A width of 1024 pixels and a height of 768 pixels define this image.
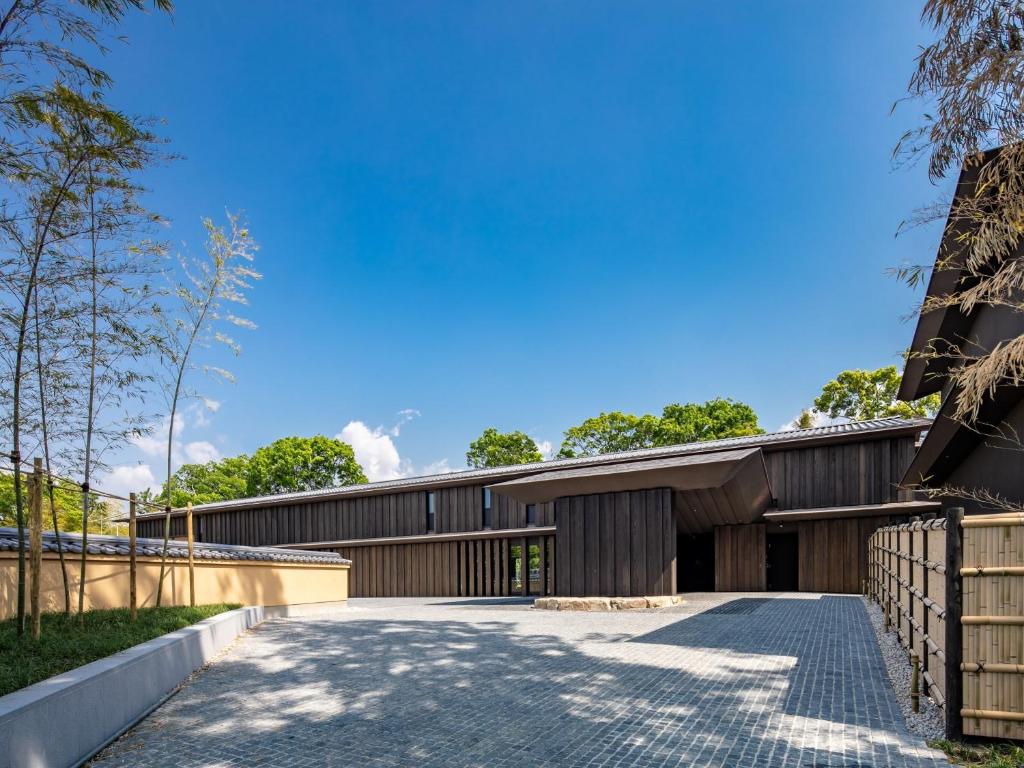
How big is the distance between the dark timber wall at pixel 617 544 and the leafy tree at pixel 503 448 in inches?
818

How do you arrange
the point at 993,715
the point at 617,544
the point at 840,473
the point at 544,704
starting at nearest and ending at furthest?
the point at 993,715 → the point at 544,704 → the point at 617,544 → the point at 840,473

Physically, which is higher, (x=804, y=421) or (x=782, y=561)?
(x=804, y=421)

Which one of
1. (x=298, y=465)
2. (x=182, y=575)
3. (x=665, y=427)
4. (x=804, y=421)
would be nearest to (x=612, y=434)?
(x=665, y=427)

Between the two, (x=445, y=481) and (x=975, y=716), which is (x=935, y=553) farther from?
(x=445, y=481)

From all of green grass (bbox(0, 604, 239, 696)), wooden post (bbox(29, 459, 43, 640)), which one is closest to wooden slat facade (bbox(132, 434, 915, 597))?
green grass (bbox(0, 604, 239, 696))

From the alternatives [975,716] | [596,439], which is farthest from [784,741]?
[596,439]

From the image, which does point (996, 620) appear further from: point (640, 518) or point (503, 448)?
point (503, 448)

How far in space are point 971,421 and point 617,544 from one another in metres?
7.99

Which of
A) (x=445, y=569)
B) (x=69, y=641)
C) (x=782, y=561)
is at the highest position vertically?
(x=69, y=641)

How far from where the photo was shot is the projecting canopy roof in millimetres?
12016

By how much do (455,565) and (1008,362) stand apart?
19.1 metres

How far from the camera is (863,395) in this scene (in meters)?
26.2

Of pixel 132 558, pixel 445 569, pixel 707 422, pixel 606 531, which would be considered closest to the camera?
pixel 132 558

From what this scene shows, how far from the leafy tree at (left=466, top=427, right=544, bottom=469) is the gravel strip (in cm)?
2677
